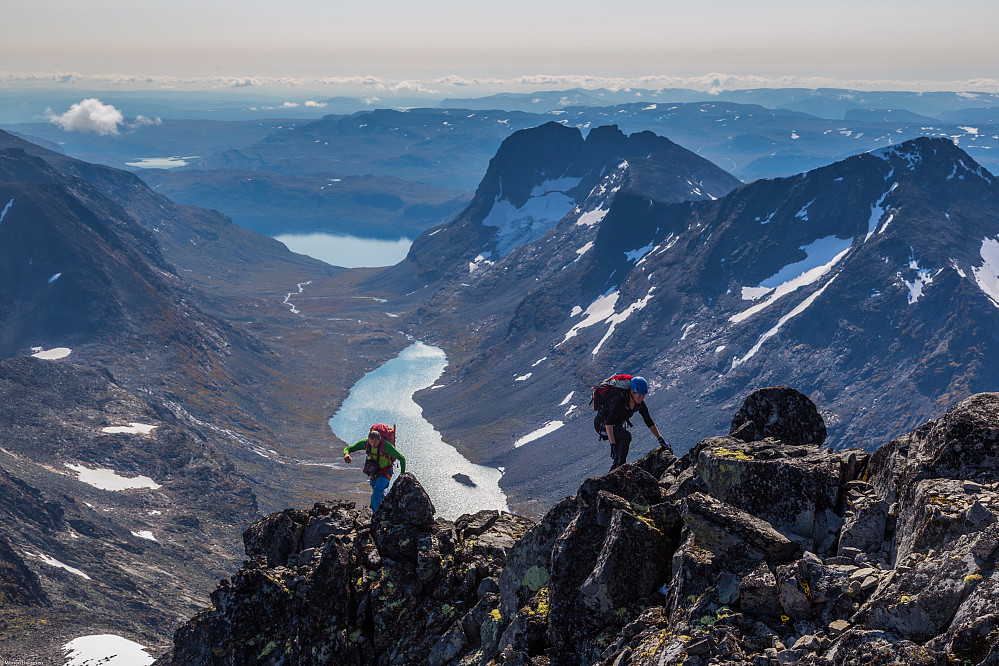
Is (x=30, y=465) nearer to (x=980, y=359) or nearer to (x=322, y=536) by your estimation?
(x=322, y=536)

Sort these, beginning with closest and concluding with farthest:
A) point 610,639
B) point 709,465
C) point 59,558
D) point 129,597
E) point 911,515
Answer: point 911,515
point 610,639
point 709,465
point 129,597
point 59,558

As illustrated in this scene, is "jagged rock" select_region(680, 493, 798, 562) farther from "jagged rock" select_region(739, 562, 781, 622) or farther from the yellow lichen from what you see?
the yellow lichen

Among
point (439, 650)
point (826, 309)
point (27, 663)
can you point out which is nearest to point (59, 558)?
point (27, 663)

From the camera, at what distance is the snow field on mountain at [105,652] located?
58969 millimetres

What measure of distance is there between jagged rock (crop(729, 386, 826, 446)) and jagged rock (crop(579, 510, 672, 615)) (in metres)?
6.60

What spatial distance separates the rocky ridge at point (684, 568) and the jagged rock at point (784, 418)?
8cm

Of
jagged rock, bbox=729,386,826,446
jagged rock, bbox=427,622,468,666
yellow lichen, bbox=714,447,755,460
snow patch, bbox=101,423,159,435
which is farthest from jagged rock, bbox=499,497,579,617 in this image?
snow patch, bbox=101,423,159,435

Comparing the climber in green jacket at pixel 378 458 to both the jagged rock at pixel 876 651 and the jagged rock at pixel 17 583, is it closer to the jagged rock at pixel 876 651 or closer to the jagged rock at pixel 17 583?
the jagged rock at pixel 876 651

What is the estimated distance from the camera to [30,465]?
136375 mm

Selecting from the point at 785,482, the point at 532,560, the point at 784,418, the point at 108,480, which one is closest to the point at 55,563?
the point at 108,480

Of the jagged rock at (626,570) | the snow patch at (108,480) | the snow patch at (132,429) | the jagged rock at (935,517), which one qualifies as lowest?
the snow patch at (108,480)

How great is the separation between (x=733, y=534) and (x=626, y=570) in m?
3.26

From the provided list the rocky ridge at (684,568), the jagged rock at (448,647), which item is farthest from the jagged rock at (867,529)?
the jagged rock at (448,647)

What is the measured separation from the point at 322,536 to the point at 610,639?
14973 mm
